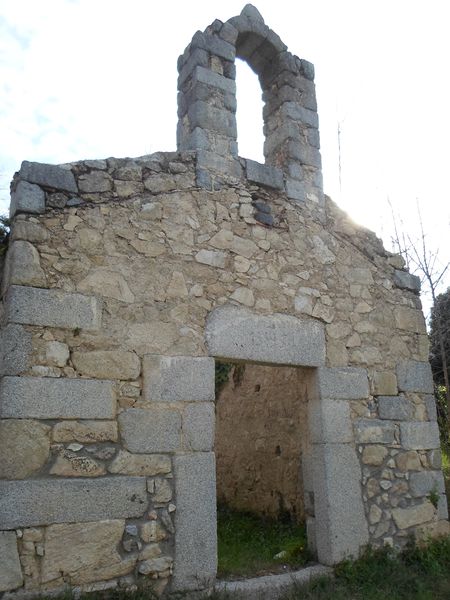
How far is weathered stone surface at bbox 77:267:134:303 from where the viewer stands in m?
3.67

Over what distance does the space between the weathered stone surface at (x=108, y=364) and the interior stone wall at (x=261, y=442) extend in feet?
7.87

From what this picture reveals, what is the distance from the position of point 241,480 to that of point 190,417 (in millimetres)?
3313

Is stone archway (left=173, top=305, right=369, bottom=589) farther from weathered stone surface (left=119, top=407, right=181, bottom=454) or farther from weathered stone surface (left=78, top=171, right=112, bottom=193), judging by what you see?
weathered stone surface (left=78, top=171, right=112, bottom=193)

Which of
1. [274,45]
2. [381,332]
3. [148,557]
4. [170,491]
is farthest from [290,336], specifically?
[274,45]

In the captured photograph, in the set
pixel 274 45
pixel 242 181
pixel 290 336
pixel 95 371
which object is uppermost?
pixel 274 45

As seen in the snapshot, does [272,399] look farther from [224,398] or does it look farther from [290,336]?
[290,336]

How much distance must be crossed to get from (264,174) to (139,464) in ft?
8.85

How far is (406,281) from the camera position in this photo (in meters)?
5.41

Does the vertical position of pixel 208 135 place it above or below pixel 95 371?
above

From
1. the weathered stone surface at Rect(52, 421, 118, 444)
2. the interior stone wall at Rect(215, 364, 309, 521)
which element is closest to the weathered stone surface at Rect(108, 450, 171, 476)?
the weathered stone surface at Rect(52, 421, 118, 444)

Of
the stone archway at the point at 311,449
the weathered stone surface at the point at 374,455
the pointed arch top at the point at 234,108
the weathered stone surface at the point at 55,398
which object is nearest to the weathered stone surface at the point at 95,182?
the pointed arch top at the point at 234,108

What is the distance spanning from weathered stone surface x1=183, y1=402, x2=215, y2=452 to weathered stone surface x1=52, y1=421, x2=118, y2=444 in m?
0.52

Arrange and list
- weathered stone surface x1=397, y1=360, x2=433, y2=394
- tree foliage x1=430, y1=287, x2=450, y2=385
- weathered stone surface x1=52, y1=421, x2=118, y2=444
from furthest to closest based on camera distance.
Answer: tree foliage x1=430, y1=287, x2=450, y2=385 < weathered stone surface x1=397, y1=360, x2=433, y2=394 < weathered stone surface x1=52, y1=421, x2=118, y2=444

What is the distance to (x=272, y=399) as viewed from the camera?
6465 mm
